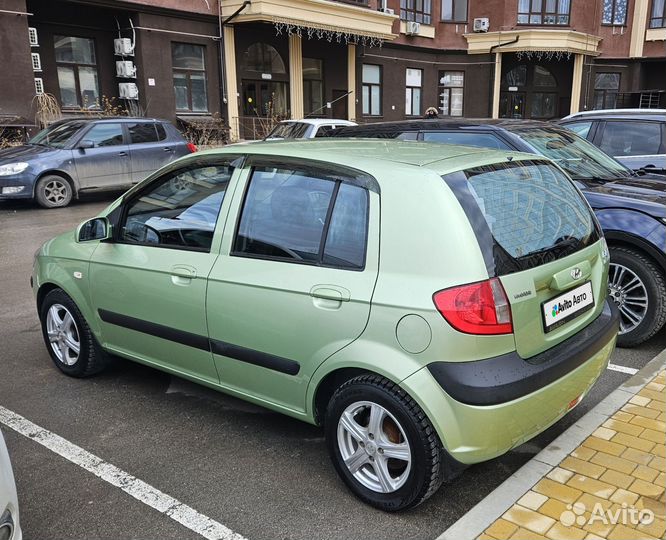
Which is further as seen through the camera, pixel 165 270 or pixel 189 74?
pixel 189 74

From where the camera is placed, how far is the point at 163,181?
3979 mm

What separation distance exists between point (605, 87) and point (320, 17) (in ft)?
64.3

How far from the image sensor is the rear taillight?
8.60 feet

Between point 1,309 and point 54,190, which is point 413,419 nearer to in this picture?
point 1,309

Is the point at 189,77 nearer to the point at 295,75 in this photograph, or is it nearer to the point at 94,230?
the point at 295,75

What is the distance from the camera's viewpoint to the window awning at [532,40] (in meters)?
30.0

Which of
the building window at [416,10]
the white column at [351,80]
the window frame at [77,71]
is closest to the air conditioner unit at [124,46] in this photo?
the window frame at [77,71]

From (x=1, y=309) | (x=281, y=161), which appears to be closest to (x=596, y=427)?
(x=281, y=161)

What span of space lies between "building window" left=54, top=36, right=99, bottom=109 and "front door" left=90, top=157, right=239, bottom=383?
666 inches

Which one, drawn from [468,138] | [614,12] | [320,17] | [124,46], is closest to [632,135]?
[468,138]

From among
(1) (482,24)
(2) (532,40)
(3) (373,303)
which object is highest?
(1) (482,24)

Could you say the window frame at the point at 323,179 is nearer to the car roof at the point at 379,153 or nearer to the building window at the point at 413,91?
the car roof at the point at 379,153

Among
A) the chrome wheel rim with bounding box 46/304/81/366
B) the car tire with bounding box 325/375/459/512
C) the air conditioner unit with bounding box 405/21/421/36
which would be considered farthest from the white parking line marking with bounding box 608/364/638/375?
the air conditioner unit with bounding box 405/21/421/36

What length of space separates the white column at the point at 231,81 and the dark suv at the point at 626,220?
16.6 meters
